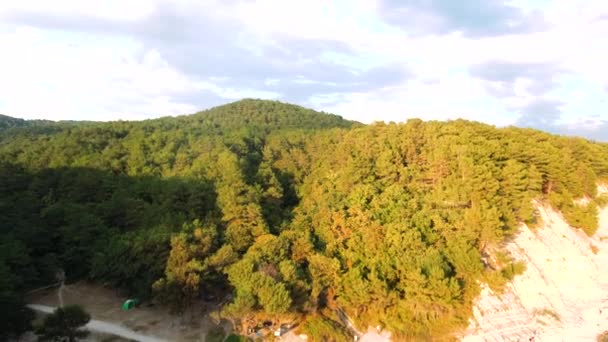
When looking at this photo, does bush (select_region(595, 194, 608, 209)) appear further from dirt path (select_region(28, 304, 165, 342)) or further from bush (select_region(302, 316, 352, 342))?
→ dirt path (select_region(28, 304, 165, 342))

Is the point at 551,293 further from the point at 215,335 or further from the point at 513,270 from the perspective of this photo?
the point at 215,335

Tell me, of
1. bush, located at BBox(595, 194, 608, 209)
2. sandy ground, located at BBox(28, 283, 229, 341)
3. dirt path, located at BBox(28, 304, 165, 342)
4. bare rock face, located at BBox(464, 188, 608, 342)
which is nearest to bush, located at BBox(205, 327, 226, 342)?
sandy ground, located at BBox(28, 283, 229, 341)

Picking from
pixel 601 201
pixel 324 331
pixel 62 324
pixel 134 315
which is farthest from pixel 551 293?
pixel 62 324

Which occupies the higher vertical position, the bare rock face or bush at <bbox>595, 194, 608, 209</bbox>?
bush at <bbox>595, 194, 608, 209</bbox>

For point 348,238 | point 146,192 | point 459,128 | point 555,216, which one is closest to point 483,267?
point 348,238

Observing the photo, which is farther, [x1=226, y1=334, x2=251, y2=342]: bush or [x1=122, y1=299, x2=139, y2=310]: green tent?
[x1=122, y1=299, x2=139, y2=310]: green tent
